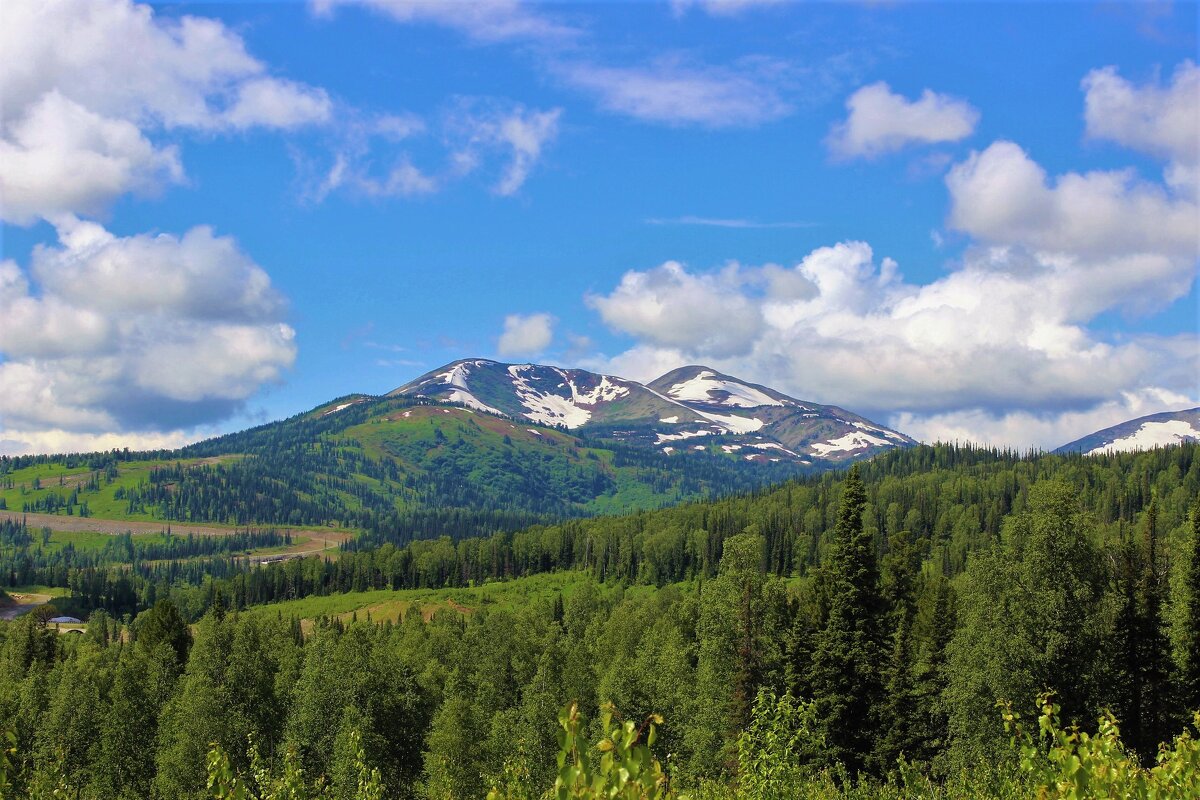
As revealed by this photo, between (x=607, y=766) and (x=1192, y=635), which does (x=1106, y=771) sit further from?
(x=1192, y=635)

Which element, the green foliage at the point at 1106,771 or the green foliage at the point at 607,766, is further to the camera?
the green foliage at the point at 1106,771

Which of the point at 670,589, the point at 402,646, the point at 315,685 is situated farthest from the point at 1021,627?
the point at 670,589

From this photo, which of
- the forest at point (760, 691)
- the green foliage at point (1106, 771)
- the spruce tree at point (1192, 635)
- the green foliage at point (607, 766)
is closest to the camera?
the green foliage at point (607, 766)

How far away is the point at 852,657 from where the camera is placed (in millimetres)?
57125

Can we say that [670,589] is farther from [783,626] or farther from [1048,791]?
[1048,791]

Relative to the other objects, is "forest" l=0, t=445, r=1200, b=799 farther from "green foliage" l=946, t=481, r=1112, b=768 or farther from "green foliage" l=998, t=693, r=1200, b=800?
"green foliage" l=998, t=693, r=1200, b=800

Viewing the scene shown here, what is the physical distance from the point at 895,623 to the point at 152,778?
209 ft

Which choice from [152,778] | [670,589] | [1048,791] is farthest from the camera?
[670,589]

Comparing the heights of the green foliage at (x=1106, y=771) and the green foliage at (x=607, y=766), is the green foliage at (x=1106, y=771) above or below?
below

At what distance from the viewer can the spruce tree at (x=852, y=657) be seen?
57.1 meters

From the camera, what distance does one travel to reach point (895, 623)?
218 ft

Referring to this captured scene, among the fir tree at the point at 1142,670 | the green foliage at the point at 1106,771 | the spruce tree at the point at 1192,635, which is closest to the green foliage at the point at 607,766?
the green foliage at the point at 1106,771

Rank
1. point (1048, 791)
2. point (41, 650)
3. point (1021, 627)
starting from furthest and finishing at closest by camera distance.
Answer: point (41, 650) → point (1021, 627) → point (1048, 791)

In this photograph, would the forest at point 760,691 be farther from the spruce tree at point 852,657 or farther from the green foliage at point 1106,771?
the green foliage at point 1106,771
